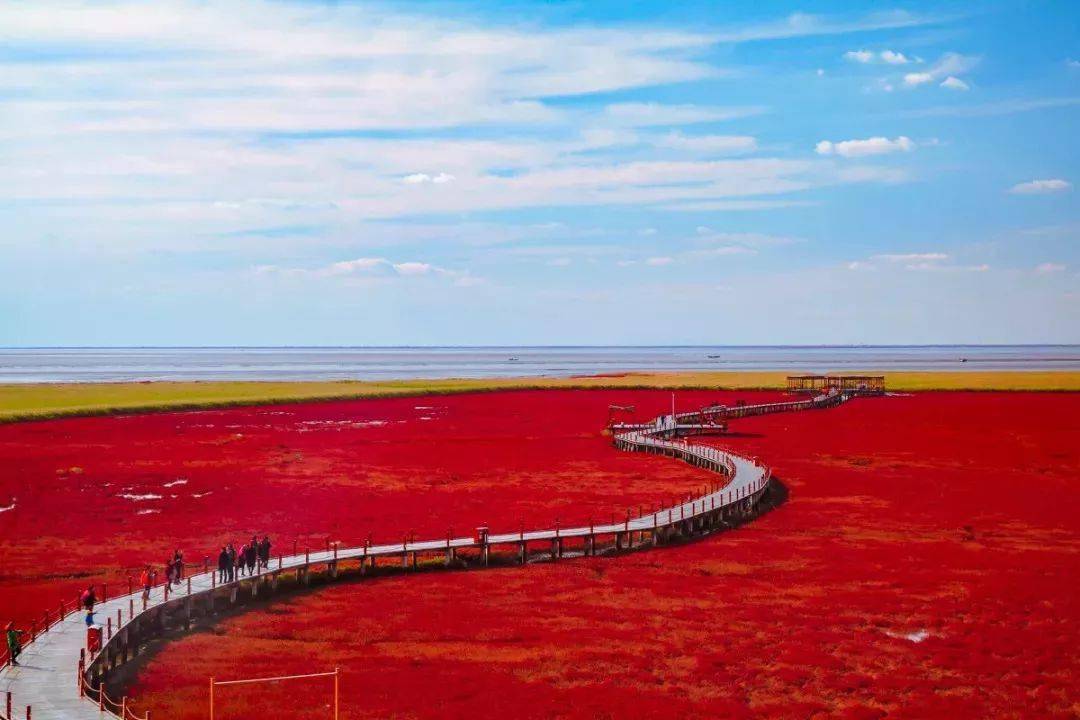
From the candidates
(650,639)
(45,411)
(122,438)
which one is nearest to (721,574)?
(650,639)

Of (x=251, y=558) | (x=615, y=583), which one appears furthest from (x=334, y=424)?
(x=615, y=583)

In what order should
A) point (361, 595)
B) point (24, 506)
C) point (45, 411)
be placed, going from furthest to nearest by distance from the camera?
point (45, 411)
point (24, 506)
point (361, 595)

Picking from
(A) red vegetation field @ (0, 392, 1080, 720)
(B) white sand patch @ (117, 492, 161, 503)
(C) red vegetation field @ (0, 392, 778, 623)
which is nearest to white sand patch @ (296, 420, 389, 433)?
(C) red vegetation field @ (0, 392, 778, 623)

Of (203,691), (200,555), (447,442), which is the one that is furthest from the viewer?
(447,442)

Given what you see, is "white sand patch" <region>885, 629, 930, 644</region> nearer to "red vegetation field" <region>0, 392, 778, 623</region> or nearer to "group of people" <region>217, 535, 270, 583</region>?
"red vegetation field" <region>0, 392, 778, 623</region>

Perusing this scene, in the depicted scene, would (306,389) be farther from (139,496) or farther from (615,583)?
(615,583)

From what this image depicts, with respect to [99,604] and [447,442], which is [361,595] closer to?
[99,604]
